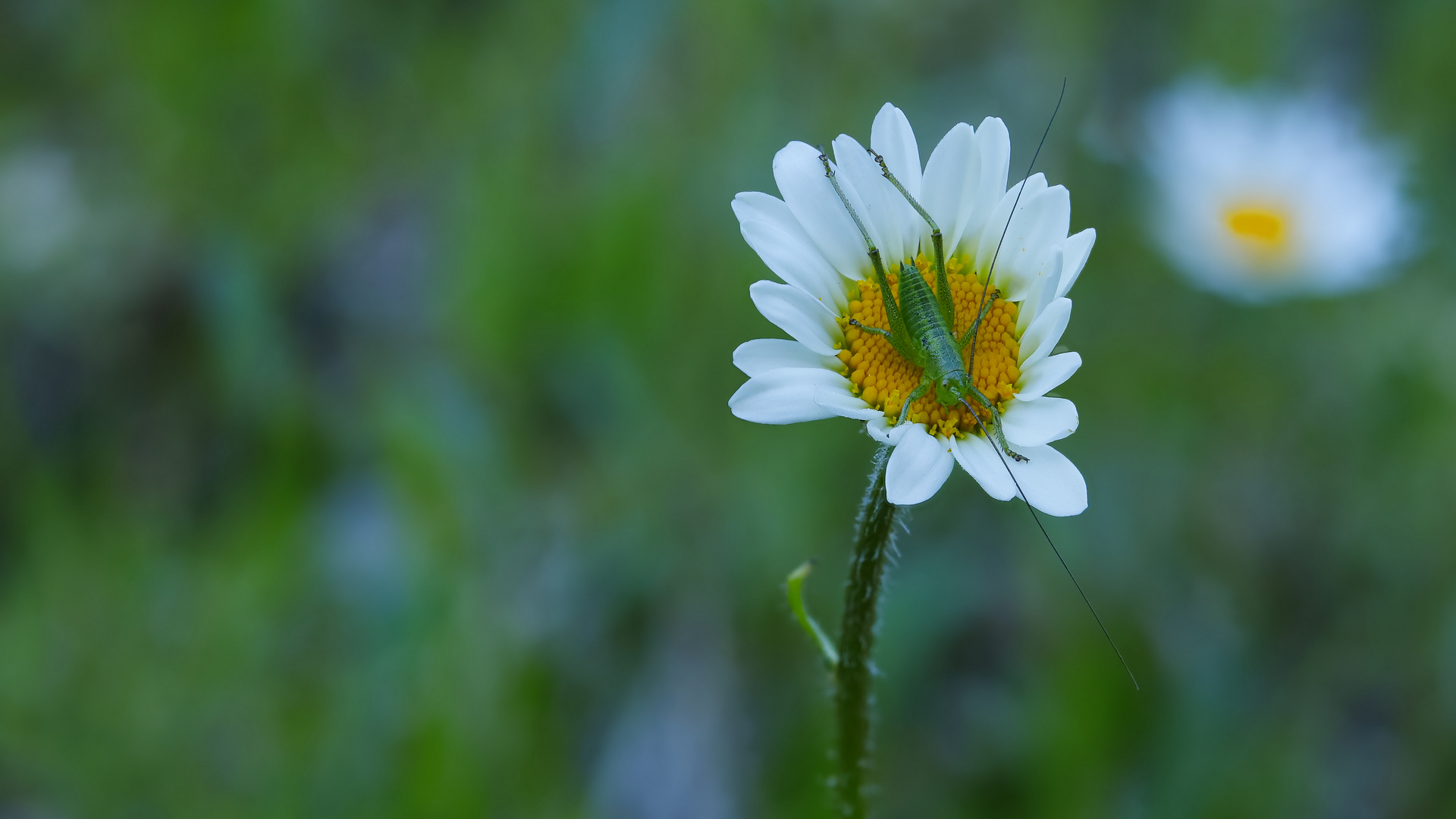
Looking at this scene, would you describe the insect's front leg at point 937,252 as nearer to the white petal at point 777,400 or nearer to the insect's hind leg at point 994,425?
the insect's hind leg at point 994,425

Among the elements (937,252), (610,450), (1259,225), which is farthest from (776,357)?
(1259,225)

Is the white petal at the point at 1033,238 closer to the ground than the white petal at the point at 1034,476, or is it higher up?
higher up

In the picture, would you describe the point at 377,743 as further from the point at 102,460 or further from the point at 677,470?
the point at 102,460

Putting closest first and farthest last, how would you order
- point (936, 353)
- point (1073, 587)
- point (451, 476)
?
point (936, 353), point (1073, 587), point (451, 476)

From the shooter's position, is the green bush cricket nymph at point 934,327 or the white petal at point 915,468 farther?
the green bush cricket nymph at point 934,327

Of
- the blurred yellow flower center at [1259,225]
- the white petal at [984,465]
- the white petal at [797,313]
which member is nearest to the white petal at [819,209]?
the white petal at [797,313]

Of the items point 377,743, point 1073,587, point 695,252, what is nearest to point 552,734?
point 377,743

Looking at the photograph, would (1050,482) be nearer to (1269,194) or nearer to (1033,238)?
(1033,238)

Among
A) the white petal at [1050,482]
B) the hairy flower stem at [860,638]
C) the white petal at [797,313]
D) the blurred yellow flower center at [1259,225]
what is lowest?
the hairy flower stem at [860,638]
